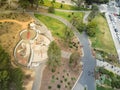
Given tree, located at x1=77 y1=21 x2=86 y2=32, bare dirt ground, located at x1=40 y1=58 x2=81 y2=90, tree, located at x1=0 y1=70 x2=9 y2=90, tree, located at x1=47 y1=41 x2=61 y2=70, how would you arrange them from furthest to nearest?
tree, located at x1=77 y1=21 x2=86 y2=32 → tree, located at x1=47 y1=41 x2=61 y2=70 → bare dirt ground, located at x1=40 y1=58 x2=81 y2=90 → tree, located at x1=0 y1=70 x2=9 y2=90

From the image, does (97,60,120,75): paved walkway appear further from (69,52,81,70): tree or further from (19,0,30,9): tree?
(19,0,30,9): tree

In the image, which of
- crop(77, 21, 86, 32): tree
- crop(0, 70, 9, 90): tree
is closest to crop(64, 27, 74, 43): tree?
crop(77, 21, 86, 32): tree

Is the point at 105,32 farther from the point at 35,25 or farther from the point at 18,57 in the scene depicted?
the point at 18,57

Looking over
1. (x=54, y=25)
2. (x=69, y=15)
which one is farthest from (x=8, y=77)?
(x=69, y=15)

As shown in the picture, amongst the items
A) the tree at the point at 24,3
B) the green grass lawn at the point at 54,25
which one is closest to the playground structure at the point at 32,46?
the green grass lawn at the point at 54,25

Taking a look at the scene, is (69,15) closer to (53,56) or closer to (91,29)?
(91,29)

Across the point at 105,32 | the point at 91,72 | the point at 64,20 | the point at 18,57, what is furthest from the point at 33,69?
the point at 105,32

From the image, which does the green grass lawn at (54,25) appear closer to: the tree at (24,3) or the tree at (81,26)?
the tree at (81,26)
